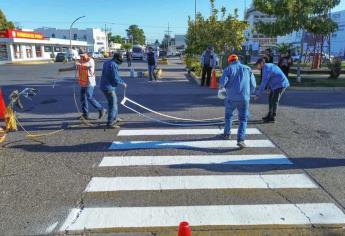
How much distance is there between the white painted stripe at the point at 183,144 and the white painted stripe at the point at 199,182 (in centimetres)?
Answer: 168

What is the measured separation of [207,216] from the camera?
439 centimetres

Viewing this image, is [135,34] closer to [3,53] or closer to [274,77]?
[3,53]

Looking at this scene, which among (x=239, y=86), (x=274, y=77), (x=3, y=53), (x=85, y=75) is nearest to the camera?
(x=239, y=86)

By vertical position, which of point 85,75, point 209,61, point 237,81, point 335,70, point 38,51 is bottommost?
point 38,51

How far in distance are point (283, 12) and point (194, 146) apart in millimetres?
12939

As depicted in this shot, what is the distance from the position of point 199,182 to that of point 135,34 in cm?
13800

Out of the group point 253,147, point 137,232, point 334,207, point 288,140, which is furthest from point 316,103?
point 137,232

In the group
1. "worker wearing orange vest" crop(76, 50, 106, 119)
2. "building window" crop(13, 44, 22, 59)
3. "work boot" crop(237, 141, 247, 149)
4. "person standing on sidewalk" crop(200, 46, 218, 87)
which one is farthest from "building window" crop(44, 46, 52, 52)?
"work boot" crop(237, 141, 247, 149)

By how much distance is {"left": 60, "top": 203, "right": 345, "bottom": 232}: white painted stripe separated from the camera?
422 centimetres

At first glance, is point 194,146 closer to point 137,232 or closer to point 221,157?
point 221,157

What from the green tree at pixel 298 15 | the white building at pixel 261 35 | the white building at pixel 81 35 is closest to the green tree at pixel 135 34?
the white building at pixel 81 35

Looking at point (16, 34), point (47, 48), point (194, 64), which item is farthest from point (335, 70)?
point (47, 48)

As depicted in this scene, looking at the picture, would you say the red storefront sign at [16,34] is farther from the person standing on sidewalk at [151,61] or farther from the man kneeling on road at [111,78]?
the man kneeling on road at [111,78]

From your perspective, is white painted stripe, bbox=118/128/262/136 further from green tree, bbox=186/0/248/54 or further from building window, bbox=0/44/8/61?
building window, bbox=0/44/8/61
